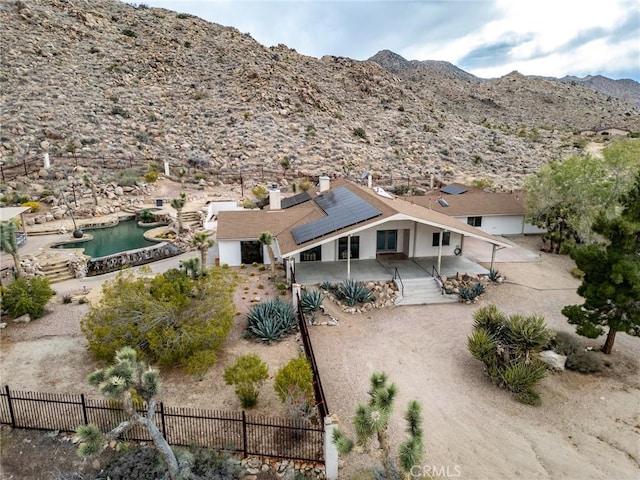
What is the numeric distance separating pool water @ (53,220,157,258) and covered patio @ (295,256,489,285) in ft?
44.4

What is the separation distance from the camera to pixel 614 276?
12.1 metres

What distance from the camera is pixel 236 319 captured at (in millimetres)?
15695

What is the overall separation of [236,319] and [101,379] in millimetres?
8879

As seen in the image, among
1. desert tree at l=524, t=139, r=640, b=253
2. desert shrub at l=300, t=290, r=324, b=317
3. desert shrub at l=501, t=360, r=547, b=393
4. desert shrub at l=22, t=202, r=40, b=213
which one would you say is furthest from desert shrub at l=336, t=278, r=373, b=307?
desert shrub at l=22, t=202, r=40, b=213

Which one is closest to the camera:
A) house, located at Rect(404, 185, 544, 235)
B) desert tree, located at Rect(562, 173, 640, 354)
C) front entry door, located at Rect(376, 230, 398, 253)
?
desert tree, located at Rect(562, 173, 640, 354)

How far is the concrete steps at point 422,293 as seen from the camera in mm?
18203

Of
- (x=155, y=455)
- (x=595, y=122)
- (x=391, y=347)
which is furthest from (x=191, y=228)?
(x=595, y=122)

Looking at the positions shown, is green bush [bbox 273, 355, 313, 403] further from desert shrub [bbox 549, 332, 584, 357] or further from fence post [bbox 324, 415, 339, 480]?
desert shrub [bbox 549, 332, 584, 357]

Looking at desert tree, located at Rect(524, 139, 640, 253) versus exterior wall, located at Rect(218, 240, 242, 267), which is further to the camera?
desert tree, located at Rect(524, 139, 640, 253)

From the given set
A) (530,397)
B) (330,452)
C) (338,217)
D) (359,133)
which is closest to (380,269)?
(338,217)

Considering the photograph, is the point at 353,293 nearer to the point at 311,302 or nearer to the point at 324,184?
the point at 311,302

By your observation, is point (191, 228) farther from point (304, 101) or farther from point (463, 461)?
point (304, 101)

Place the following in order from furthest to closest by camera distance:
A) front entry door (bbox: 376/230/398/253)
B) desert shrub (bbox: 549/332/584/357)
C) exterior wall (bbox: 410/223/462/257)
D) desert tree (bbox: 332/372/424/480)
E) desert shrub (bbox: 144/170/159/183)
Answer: desert shrub (bbox: 144/170/159/183) < front entry door (bbox: 376/230/398/253) < exterior wall (bbox: 410/223/462/257) < desert shrub (bbox: 549/332/584/357) < desert tree (bbox: 332/372/424/480)

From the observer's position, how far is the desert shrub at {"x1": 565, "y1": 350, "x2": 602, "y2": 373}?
13.0 metres
